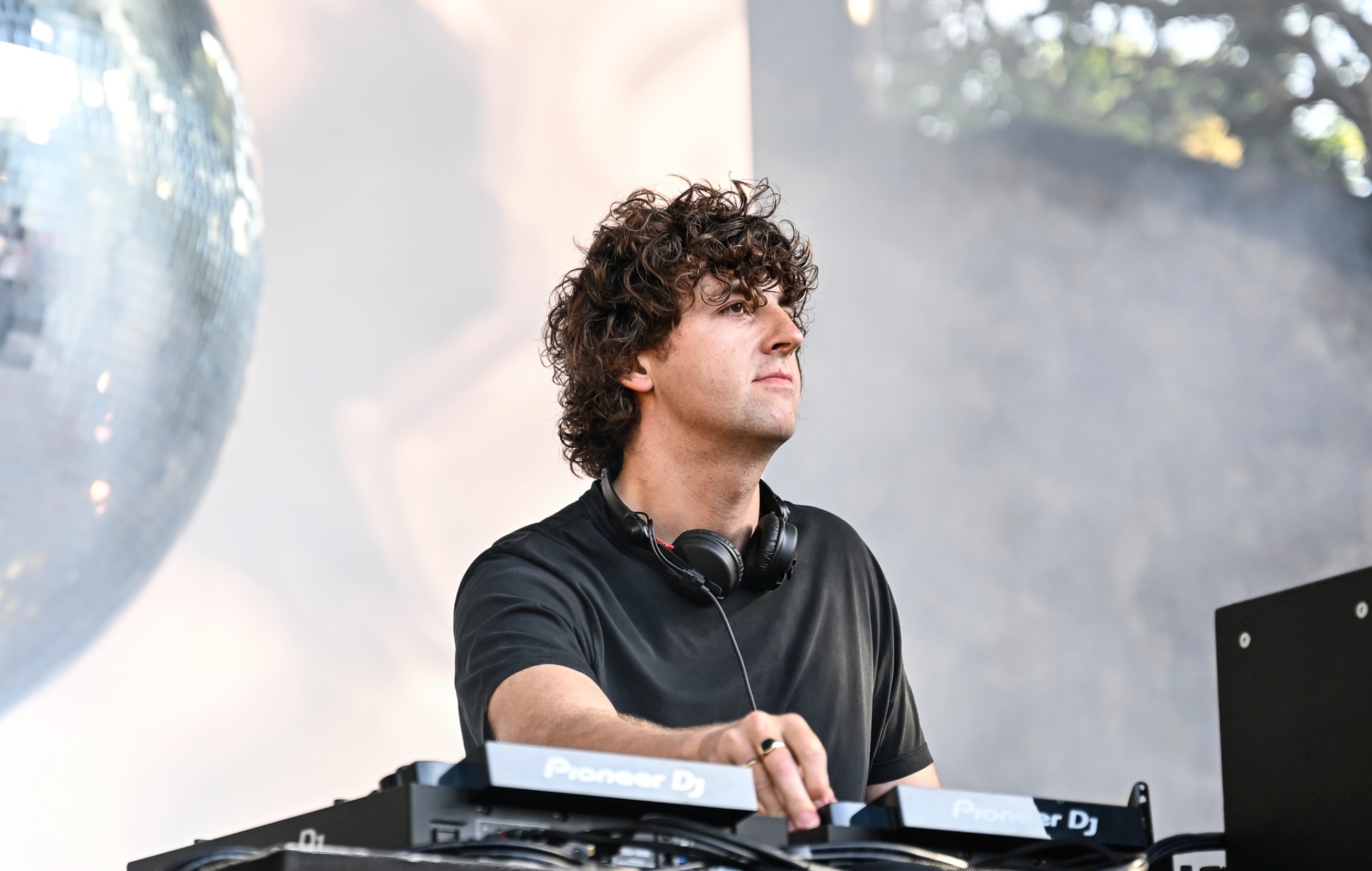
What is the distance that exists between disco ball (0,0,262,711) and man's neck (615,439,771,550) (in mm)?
577

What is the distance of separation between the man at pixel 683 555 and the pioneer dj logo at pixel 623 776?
39 cm

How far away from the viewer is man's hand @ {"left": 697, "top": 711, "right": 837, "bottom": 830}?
0.83 m

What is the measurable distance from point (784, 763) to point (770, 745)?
0.06 ft

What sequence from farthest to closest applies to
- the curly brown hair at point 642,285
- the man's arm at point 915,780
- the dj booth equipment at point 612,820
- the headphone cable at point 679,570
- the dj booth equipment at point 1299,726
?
the curly brown hair at point 642,285, the man's arm at point 915,780, the headphone cable at point 679,570, the dj booth equipment at point 1299,726, the dj booth equipment at point 612,820

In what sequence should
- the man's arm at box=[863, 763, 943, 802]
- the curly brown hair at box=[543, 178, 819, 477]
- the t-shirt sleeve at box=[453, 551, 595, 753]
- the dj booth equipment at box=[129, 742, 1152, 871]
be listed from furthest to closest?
the curly brown hair at box=[543, 178, 819, 477], the man's arm at box=[863, 763, 943, 802], the t-shirt sleeve at box=[453, 551, 595, 753], the dj booth equipment at box=[129, 742, 1152, 871]

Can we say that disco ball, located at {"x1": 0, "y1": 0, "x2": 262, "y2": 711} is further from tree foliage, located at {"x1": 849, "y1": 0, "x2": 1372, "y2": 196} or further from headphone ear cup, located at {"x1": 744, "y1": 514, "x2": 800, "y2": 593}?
tree foliage, located at {"x1": 849, "y1": 0, "x2": 1372, "y2": 196}

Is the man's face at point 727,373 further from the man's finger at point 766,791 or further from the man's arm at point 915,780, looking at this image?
the man's finger at point 766,791

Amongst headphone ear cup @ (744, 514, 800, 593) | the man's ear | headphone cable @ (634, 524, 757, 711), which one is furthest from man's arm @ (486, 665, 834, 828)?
the man's ear

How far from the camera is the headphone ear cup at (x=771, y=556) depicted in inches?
62.0

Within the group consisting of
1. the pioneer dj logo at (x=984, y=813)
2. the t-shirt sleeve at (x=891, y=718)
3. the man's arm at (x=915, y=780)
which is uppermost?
the t-shirt sleeve at (x=891, y=718)

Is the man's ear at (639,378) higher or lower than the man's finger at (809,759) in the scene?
higher

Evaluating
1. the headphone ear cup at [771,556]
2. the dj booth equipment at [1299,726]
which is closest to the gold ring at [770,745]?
the dj booth equipment at [1299,726]

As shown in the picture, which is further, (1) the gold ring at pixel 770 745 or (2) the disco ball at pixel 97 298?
(2) the disco ball at pixel 97 298

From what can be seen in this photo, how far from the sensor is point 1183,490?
314 cm
